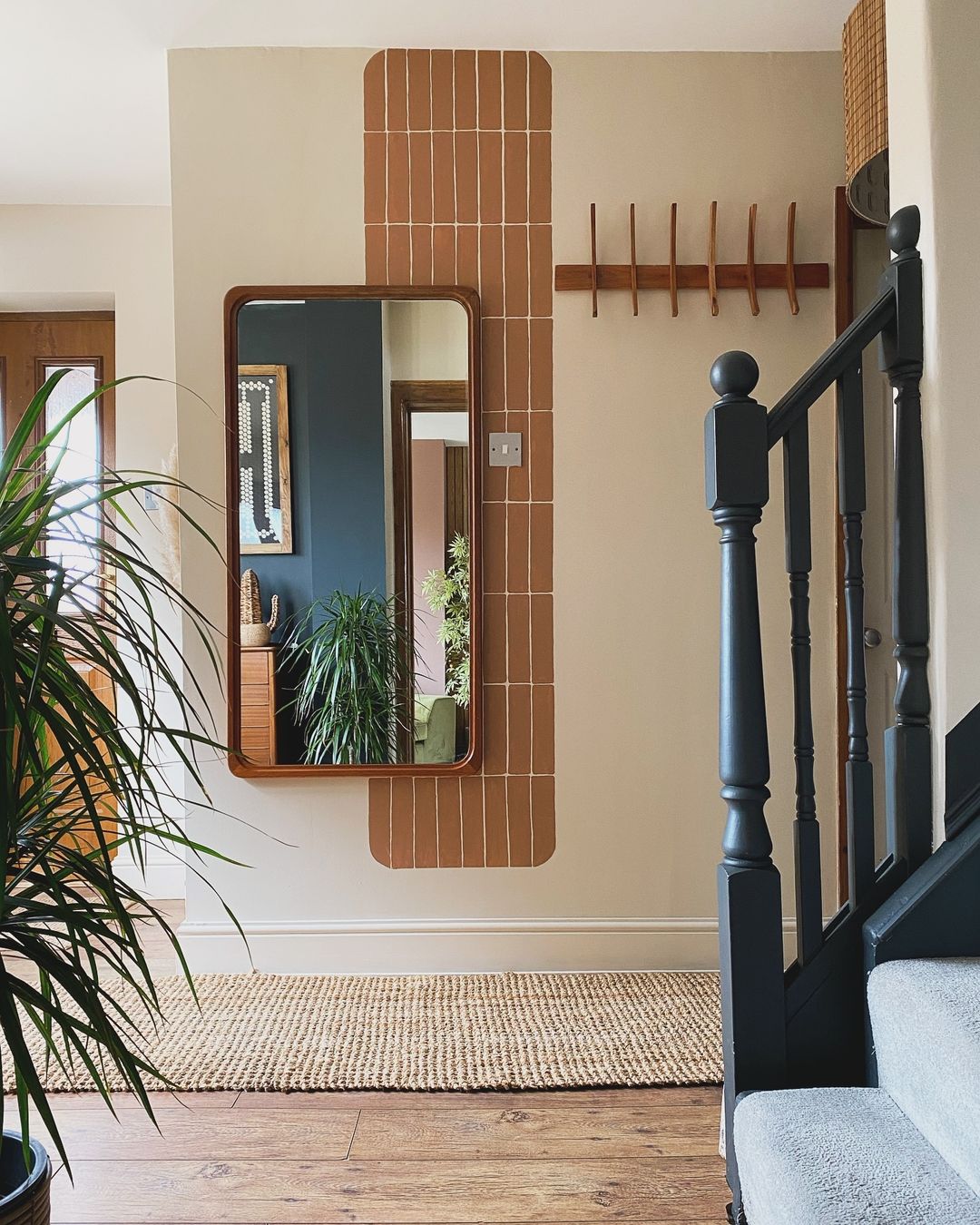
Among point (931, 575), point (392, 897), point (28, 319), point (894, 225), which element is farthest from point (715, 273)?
point (28, 319)

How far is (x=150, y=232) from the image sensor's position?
3.97 meters

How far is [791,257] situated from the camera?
9.69 ft

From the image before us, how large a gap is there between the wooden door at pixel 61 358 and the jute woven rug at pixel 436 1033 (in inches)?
71.3

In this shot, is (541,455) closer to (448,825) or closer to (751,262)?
(751,262)

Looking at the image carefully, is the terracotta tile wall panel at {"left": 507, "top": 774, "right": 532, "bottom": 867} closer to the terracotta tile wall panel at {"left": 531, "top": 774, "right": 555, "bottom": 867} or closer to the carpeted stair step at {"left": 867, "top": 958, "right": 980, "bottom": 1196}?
the terracotta tile wall panel at {"left": 531, "top": 774, "right": 555, "bottom": 867}

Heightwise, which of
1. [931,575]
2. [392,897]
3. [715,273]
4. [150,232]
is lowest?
[392,897]

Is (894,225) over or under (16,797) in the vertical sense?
over

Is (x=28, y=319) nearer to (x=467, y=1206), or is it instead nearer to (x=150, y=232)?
(x=150, y=232)

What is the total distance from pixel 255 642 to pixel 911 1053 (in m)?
2.01

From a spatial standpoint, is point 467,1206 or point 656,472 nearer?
point 467,1206

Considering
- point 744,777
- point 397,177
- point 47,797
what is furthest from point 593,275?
point 47,797

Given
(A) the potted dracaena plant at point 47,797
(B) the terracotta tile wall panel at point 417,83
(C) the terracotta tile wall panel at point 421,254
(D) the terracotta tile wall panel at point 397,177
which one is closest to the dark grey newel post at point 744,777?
(A) the potted dracaena plant at point 47,797

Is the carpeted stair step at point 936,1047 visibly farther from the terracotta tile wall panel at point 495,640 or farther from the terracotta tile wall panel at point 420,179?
the terracotta tile wall panel at point 420,179

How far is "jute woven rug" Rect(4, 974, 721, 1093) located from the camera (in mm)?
2273
